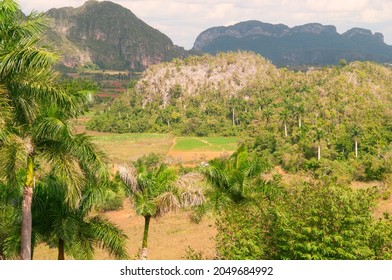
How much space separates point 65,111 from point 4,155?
1.39 metres

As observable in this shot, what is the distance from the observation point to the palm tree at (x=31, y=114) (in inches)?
293

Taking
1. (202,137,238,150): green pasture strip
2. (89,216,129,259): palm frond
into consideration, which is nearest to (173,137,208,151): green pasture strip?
(202,137,238,150): green pasture strip

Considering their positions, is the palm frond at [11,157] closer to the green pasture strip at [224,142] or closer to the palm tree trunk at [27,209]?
the palm tree trunk at [27,209]

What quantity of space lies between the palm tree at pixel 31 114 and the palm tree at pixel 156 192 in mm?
3696

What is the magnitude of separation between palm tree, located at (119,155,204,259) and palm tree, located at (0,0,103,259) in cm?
370

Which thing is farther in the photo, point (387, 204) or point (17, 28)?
point (387, 204)

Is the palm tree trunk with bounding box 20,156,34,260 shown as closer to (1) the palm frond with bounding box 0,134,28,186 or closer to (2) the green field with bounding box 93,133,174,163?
(1) the palm frond with bounding box 0,134,28,186

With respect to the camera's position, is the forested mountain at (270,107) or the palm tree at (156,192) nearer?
the palm tree at (156,192)

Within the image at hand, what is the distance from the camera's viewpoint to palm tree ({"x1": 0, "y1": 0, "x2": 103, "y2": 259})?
7438 mm

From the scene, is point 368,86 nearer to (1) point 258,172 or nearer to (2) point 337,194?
(1) point 258,172

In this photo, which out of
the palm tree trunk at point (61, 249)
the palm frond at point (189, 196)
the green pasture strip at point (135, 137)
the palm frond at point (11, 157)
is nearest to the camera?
the palm frond at point (11, 157)

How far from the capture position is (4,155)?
7.35 m

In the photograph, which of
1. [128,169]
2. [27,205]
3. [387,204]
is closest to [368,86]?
[387,204]

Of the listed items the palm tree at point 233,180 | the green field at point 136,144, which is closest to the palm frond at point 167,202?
the palm tree at point 233,180
